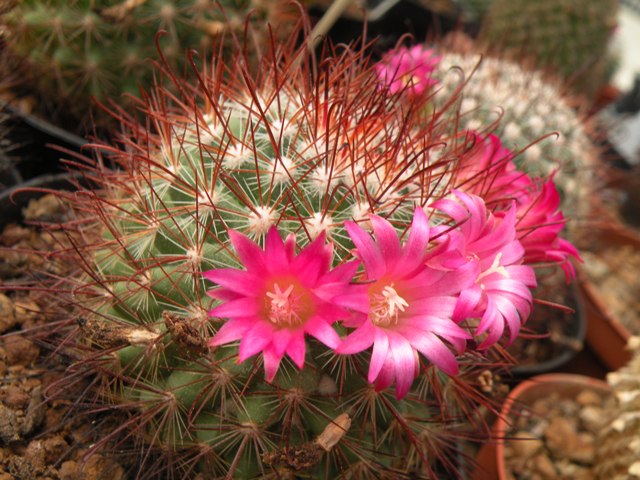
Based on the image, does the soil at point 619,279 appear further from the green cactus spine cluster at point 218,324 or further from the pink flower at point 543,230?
the green cactus spine cluster at point 218,324

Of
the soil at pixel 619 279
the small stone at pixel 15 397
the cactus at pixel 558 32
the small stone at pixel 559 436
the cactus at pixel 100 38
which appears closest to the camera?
the small stone at pixel 15 397

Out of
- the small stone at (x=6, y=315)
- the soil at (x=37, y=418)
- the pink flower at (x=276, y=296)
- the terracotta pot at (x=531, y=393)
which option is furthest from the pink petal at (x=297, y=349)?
the terracotta pot at (x=531, y=393)

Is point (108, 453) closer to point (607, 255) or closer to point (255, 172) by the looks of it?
point (255, 172)

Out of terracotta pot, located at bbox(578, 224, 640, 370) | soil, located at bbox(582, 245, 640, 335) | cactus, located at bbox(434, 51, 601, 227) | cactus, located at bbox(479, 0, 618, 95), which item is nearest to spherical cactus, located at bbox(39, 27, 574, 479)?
cactus, located at bbox(434, 51, 601, 227)

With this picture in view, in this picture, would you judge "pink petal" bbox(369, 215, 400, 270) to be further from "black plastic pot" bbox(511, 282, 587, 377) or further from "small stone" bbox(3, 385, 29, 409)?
"black plastic pot" bbox(511, 282, 587, 377)

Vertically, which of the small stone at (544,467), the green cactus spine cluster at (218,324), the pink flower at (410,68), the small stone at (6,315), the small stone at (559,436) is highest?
the pink flower at (410,68)

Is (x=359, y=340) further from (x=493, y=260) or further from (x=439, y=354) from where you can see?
(x=493, y=260)

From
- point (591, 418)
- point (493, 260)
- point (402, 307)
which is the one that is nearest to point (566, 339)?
point (591, 418)
